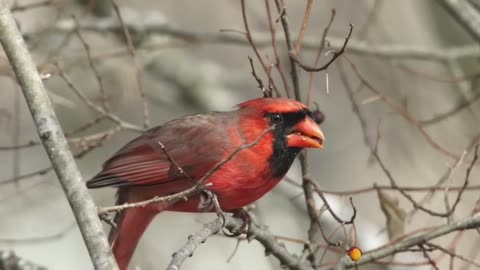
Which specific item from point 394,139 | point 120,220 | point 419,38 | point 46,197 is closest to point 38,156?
point 46,197

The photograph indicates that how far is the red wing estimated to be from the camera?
3.35 meters

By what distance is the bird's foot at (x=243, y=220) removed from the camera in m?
3.15

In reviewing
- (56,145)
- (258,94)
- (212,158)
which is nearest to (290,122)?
(212,158)

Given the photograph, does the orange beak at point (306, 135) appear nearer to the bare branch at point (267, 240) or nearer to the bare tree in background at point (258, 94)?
the bare branch at point (267, 240)

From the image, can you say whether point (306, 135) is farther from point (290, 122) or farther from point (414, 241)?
point (414, 241)

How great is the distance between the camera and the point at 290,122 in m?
3.29

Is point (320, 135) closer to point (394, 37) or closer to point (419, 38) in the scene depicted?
point (394, 37)

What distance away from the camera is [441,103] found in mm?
6859

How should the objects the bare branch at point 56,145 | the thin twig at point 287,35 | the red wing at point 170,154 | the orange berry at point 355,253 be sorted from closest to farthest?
the bare branch at point 56,145, the orange berry at point 355,253, the thin twig at point 287,35, the red wing at point 170,154

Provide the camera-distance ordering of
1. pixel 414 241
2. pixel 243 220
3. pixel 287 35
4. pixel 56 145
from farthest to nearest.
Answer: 1. pixel 243 220
2. pixel 287 35
3. pixel 414 241
4. pixel 56 145

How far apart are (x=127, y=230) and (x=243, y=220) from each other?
0.51 meters

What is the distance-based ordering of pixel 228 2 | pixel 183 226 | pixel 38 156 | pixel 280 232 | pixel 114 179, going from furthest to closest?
pixel 228 2, pixel 38 156, pixel 183 226, pixel 280 232, pixel 114 179

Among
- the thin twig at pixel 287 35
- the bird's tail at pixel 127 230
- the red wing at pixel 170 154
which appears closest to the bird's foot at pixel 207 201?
the red wing at pixel 170 154

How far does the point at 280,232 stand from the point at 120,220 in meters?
2.28
